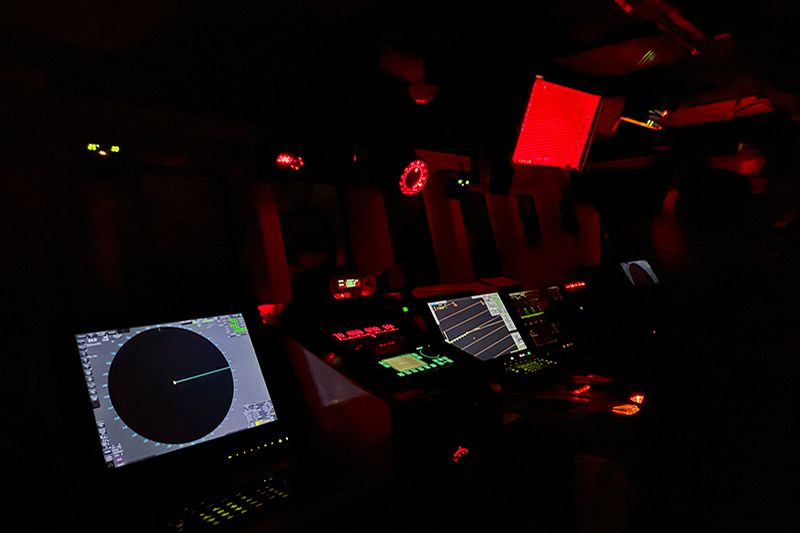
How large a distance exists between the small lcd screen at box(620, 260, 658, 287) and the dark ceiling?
175 cm

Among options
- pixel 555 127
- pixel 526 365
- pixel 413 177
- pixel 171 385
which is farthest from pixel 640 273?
pixel 171 385

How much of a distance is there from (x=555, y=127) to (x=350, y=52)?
4.68ft

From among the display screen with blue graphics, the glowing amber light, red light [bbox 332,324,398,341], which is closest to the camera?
the display screen with blue graphics

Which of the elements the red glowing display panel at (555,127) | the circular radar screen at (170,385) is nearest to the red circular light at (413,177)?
the red glowing display panel at (555,127)

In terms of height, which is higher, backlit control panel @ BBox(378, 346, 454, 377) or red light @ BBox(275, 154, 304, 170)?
red light @ BBox(275, 154, 304, 170)

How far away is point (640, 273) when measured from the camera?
13.9 ft

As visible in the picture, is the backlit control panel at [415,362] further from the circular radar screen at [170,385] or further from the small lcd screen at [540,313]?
the small lcd screen at [540,313]

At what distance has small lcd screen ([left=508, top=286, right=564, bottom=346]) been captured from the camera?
2.68 meters

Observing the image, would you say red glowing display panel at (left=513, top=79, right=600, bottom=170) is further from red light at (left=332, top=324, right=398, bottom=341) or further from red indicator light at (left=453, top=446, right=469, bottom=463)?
red indicator light at (left=453, top=446, right=469, bottom=463)

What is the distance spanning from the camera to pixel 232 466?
49.9 inches

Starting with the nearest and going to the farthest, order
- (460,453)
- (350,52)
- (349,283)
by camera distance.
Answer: (460,453), (349,283), (350,52)

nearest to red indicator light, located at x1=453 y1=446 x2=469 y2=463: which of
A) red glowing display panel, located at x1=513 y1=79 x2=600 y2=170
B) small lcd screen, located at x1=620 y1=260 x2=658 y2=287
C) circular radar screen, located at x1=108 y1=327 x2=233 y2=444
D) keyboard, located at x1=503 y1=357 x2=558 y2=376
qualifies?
circular radar screen, located at x1=108 y1=327 x2=233 y2=444

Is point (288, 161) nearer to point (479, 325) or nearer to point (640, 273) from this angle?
point (479, 325)

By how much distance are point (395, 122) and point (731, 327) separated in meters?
2.13
